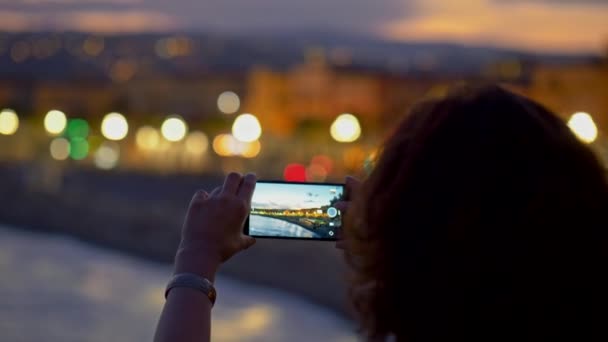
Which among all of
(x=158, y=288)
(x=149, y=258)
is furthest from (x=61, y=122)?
(x=158, y=288)

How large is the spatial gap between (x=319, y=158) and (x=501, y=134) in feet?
211

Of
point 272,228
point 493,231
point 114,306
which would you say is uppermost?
point 114,306

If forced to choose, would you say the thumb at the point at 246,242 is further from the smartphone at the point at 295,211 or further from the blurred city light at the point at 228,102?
the blurred city light at the point at 228,102

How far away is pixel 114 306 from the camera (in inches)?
546

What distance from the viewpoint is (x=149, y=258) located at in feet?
65.8

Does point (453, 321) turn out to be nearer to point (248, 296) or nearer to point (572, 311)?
point (572, 311)

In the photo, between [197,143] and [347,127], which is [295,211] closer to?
[347,127]

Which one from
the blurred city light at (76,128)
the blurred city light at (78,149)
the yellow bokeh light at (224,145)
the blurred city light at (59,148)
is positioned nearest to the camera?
the blurred city light at (76,128)

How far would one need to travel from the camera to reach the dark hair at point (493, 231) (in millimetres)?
A: 1648

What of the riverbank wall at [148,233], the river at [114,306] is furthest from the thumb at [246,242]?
the river at [114,306]

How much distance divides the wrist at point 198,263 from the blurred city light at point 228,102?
11504 centimetres

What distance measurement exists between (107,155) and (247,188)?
73061 mm

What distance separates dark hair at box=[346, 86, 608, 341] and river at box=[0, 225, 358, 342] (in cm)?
981

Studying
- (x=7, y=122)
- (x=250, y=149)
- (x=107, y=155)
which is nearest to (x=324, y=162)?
(x=250, y=149)
